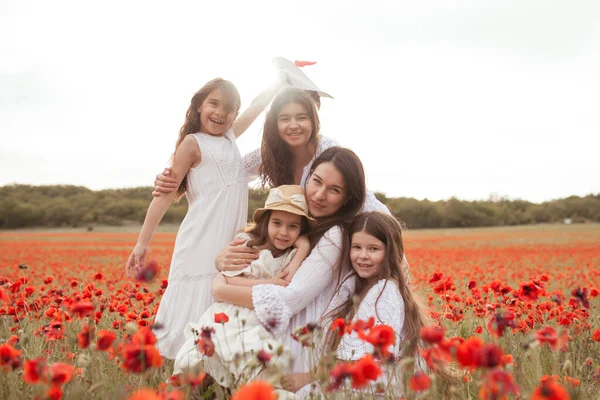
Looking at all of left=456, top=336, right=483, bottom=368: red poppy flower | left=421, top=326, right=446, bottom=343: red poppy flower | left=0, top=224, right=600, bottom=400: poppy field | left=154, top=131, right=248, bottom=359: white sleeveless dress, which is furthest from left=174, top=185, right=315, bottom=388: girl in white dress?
left=456, top=336, right=483, bottom=368: red poppy flower

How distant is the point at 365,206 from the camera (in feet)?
12.1

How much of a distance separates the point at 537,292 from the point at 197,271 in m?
2.19

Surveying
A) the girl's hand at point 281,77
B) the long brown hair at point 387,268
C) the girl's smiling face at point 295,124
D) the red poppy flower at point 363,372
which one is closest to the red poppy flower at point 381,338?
the red poppy flower at point 363,372

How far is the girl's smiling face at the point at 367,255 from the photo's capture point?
312cm

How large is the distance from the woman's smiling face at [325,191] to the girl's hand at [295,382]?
3.50 feet

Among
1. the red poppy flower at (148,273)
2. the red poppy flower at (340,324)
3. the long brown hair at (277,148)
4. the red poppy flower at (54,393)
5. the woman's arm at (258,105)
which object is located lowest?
the red poppy flower at (54,393)

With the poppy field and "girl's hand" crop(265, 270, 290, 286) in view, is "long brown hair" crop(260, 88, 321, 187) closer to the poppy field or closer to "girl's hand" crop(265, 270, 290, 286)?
"girl's hand" crop(265, 270, 290, 286)

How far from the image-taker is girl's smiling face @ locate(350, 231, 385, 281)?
3123 millimetres

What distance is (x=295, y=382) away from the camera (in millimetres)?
2713

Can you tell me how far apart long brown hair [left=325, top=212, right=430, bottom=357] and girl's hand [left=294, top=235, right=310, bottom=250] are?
0.22 metres

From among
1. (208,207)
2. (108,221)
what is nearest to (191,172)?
(208,207)

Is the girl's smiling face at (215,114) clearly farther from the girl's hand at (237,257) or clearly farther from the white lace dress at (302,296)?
the white lace dress at (302,296)

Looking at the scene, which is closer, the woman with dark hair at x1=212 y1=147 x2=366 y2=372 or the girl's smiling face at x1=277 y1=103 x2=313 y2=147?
the woman with dark hair at x1=212 y1=147 x2=366 y2=372

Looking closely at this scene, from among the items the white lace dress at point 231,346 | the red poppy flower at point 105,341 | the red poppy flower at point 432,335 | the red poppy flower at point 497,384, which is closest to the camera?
the red poppy flower at point 497,384
